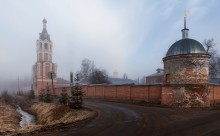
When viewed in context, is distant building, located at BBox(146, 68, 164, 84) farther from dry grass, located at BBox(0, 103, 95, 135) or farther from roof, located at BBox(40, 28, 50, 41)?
dry grass, located at BBox(0, 103, 95, 135)

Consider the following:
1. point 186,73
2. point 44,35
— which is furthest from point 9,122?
point 44,35

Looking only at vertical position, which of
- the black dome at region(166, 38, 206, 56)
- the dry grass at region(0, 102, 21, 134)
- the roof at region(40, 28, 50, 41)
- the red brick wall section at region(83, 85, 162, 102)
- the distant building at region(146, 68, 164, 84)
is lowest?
the dry grass at region(0, 102, 21, 134)

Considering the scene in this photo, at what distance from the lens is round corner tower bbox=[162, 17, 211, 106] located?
917 inches

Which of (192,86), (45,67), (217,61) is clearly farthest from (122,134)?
(45,67)

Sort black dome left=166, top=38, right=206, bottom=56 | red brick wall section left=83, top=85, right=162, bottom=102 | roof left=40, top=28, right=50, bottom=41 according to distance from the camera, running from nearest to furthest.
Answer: black dome left=166, top=38, right=206, bottom=56 < red brick wall section left=83, top=85, right=162, bottom=102 < roof left=40, top=28, right=50, bottom=41

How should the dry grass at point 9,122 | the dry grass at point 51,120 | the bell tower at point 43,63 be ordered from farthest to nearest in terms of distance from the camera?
the bell tower at point 43,63 < the dry grass at point 9,122 < the dry grass at point 51,120

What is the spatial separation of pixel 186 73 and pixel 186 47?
2524 mm

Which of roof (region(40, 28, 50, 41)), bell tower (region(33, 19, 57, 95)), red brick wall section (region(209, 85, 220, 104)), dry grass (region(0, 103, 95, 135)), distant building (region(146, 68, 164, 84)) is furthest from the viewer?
distant building (region(146, 68, 164, 84))

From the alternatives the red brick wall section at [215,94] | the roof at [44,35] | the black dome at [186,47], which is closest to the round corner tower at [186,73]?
the black dome at [186,47]

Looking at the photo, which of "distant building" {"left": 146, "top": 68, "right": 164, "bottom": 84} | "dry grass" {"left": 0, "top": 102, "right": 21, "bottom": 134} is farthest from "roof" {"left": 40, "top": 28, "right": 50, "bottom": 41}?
"dry grass" {"left": 0, "top": 102, "right": 21, "bottom": 134}

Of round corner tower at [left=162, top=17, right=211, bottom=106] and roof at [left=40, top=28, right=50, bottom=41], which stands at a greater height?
roof at [left=40, top=28, right=50, bottom=41]

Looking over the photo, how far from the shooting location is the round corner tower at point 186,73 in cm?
2328

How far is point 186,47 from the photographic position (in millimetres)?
24547

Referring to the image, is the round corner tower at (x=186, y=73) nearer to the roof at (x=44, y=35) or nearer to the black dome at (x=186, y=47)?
the black dome at (x=186, y=47)
